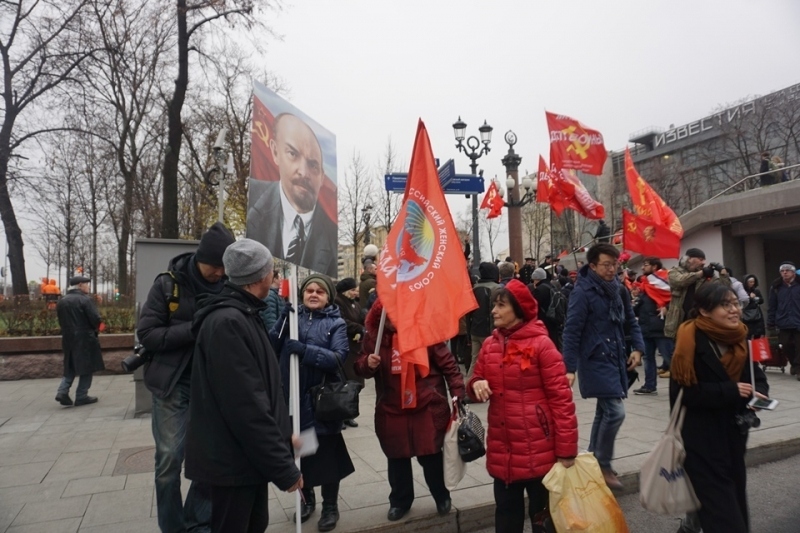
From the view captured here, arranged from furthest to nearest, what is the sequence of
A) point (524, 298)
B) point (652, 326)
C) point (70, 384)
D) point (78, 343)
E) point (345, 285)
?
point (652, 326) < point (70, 384) < point (78, 343) < point (345, 285) < point (524, 298)

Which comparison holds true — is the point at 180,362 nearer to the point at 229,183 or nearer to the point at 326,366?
the point at 326,366

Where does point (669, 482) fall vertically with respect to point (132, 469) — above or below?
above

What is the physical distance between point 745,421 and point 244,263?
117 inches

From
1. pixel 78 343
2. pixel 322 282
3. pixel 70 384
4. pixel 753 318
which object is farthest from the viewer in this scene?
pixel 753 318

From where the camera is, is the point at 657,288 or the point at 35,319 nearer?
the point at 657,288

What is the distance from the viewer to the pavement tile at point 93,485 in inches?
191

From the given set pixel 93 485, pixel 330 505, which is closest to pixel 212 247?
pixel 330 505

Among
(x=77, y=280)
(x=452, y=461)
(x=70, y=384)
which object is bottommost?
(x=70, y=384)

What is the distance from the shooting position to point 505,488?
3.48 metres

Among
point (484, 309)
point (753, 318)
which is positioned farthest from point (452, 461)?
point (753, 318)

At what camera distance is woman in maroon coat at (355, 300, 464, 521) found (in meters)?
4.07

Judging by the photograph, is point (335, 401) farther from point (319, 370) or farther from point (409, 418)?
point (409, 418)

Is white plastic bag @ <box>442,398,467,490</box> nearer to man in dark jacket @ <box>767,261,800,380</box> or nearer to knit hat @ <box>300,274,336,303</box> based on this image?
knit hat @ <box>300,274,336,303</box>

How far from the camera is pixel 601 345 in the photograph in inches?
188
